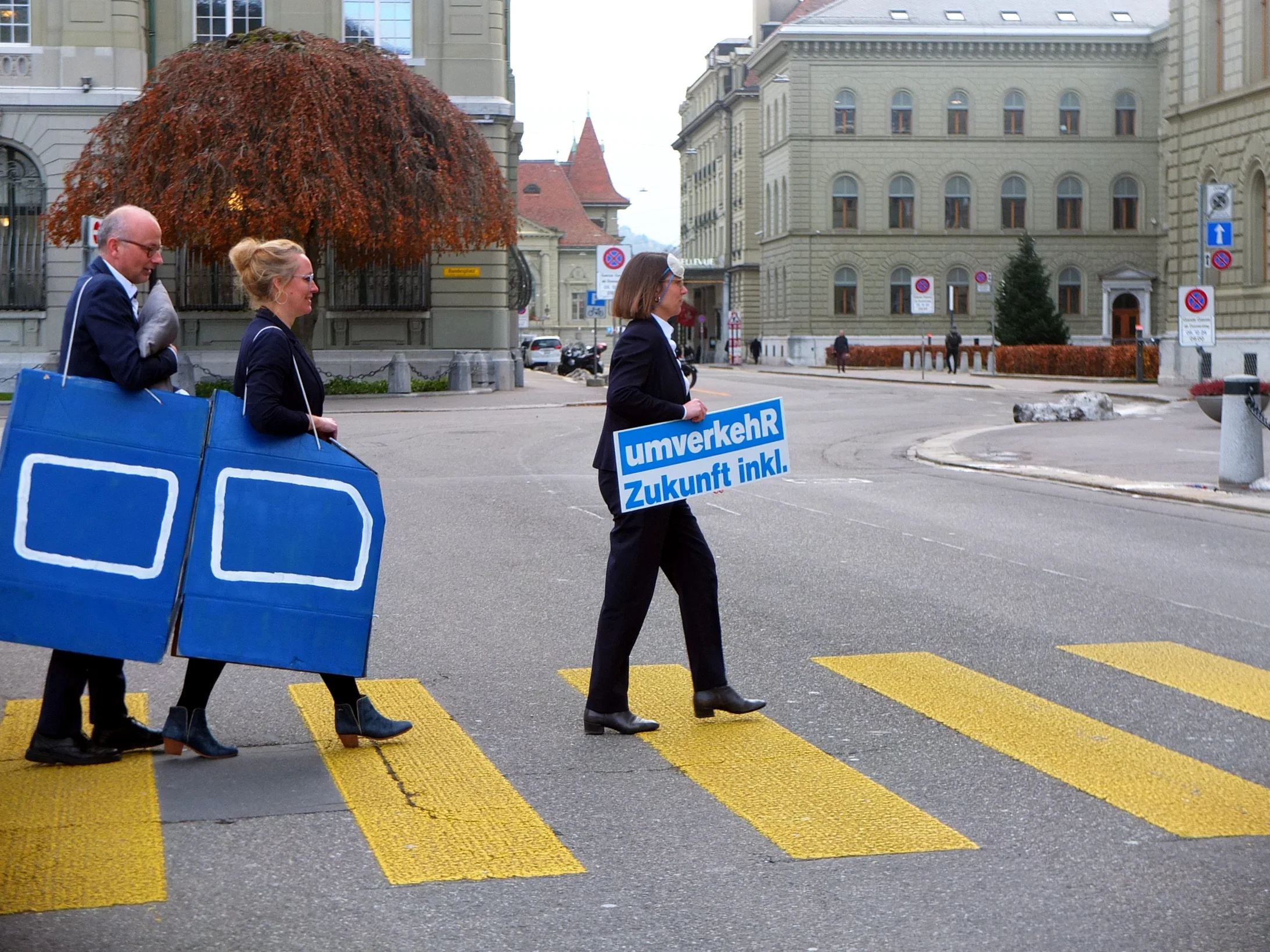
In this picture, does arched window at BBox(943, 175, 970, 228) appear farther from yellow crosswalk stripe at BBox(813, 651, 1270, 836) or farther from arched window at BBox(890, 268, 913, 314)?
yellow crosswalk stripe at BBox(813, 651, 1270, 836)

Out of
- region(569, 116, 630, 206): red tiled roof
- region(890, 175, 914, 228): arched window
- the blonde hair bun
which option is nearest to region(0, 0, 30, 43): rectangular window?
the blonde hair bun

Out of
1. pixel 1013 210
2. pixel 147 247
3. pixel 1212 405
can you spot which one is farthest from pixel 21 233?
pixel 1013 210

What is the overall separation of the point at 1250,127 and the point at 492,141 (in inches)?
696

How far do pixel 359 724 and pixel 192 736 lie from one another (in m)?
0.59

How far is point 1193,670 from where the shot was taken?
7484 millimetres

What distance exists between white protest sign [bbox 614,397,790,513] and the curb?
8.79 m

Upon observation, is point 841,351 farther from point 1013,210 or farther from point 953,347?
point 1013,210

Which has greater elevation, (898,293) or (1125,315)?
(898,293)

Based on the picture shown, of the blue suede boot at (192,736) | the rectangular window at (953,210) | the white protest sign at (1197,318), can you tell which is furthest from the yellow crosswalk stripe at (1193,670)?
the rectangular window at (953,210)

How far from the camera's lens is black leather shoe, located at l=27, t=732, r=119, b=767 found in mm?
5848

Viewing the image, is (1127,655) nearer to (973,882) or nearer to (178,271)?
(973,882)

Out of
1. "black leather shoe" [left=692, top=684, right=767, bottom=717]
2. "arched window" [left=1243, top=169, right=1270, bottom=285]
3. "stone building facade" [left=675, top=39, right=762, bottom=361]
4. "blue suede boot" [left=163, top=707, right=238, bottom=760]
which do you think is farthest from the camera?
"stone building facade" [left=675, top=39, right=762, bottom=361]

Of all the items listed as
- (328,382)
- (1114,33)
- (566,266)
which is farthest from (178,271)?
(566,266)

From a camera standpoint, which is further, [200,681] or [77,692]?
[200,681]
